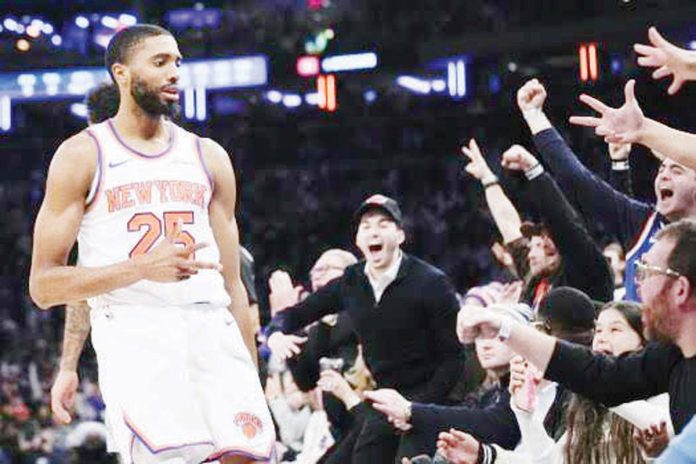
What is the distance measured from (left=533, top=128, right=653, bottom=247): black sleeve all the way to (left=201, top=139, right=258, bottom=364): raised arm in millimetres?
1450

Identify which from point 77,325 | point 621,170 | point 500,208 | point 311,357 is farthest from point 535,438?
point 311,357

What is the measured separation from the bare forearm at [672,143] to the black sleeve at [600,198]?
54.1 inches

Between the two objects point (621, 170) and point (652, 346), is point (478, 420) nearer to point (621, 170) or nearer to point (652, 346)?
point (621, 170)

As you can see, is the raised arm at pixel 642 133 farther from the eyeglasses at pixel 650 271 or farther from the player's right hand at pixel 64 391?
the player's right hand at pixel 64 391

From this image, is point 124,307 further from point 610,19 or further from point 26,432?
point 610,19

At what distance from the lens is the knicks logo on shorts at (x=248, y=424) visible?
4.64 meters

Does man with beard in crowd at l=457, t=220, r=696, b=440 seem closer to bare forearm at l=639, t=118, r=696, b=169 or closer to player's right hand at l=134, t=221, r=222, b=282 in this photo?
bare forearm at l=639, t=118, r=696, b=169

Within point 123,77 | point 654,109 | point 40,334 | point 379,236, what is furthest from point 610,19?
point 123,77

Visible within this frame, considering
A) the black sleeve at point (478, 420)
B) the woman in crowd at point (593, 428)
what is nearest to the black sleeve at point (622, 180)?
the black sleeve at point (478, 420)

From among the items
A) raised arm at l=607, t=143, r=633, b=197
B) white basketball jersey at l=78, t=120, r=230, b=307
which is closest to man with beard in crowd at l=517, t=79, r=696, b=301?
raised arm at l=607, t=143, r=633, b=197

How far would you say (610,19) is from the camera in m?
22.6

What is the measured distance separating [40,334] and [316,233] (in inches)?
211

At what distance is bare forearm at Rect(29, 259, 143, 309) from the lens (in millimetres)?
4469

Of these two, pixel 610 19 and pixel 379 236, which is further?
pixel 610 19
